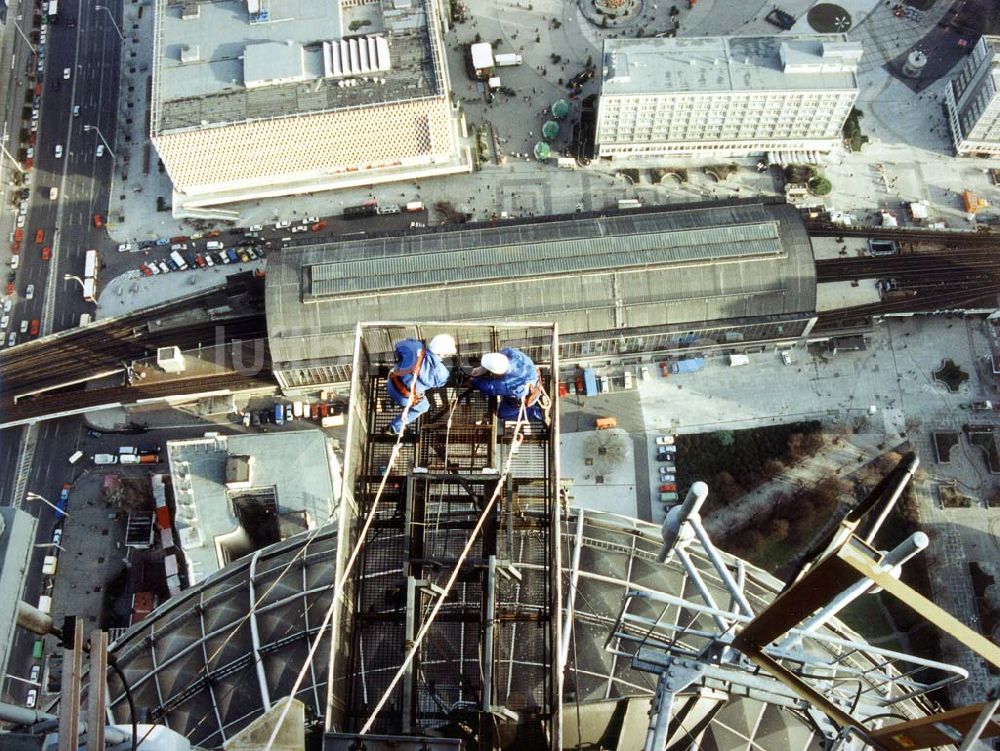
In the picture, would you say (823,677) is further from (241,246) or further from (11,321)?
(11,321)

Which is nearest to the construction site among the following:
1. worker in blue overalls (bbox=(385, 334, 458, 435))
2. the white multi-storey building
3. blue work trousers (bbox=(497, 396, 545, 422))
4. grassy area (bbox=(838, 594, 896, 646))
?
blue work trousers (bbox=(497, 396, 545, 422))

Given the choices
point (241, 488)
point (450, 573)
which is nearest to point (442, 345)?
point (450, 573)

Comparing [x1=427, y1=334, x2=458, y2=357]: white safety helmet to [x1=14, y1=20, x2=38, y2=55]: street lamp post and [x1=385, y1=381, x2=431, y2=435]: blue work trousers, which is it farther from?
[x1=14, y1=20, x2=38, y2=55]: street lamp post

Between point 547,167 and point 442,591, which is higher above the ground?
point 547,167

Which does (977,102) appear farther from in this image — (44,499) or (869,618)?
(44,499)

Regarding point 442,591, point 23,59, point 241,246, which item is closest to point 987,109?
point 241,246

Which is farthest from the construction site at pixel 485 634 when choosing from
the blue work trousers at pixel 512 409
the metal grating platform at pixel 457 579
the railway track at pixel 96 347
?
the railway track at pixel 96 347
